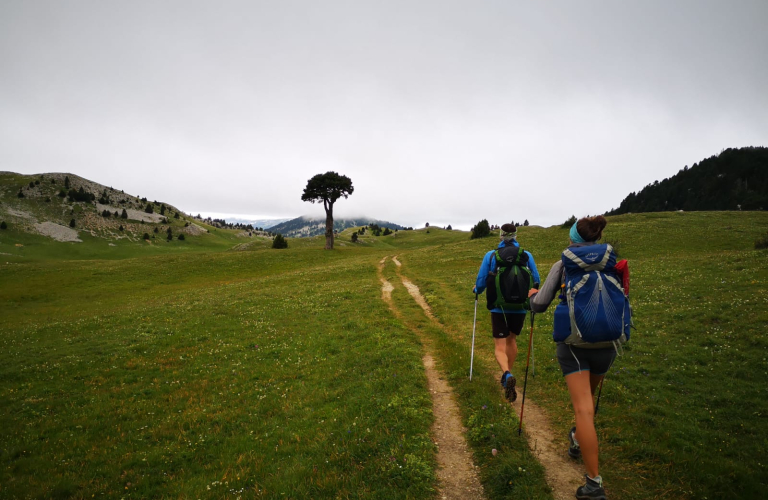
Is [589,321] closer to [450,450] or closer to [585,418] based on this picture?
[585,418]

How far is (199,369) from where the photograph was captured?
13.9 meters

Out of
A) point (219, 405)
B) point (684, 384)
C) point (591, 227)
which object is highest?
point (591, 227)

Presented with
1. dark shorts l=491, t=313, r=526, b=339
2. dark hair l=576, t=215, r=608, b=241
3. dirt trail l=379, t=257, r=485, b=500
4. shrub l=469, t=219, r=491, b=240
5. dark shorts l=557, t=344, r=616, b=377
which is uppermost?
shrub l=469, t=219, r=491, b=240

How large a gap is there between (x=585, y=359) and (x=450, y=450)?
3676mm

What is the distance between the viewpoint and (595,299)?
16.8ft

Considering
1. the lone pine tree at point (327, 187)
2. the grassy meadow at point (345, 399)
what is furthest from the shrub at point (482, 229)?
the grassy meadow at point (345, 399)

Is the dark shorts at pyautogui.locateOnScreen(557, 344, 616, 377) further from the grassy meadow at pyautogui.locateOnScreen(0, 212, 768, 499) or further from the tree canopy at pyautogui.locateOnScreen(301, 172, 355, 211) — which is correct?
the tree canopy at pyautogui.locateOnScreen(301, 172, 355, 211)

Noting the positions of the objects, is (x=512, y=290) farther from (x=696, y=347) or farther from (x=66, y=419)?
(x=66, y=419)

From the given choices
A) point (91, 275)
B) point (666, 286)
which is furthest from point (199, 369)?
point (91, 275)

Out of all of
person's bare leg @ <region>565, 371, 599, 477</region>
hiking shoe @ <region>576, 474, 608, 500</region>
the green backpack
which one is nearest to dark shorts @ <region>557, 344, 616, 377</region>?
person's bare leg @ <region>565, 371, 599, 477</region>

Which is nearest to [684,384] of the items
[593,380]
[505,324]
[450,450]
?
[505,324]

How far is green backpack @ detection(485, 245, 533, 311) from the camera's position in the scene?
27.8ft

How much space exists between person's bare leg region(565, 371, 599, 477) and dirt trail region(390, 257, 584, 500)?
89 centimetres

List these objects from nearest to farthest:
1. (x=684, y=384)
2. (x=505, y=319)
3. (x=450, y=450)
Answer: (x=450, y=450), (x=505, y=319), (x=684, y=384)
